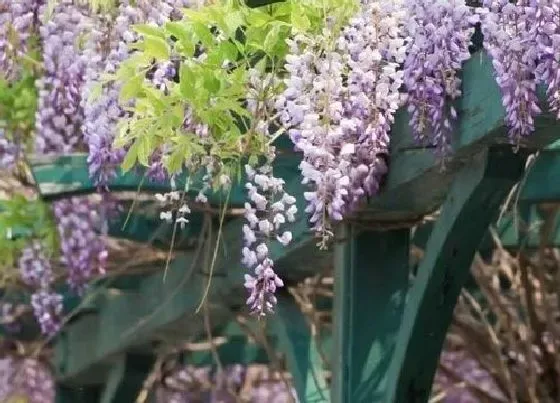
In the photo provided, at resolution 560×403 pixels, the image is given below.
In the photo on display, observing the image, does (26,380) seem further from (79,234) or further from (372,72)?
(372,72)

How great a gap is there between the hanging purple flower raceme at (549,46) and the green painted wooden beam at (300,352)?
115 centimetres

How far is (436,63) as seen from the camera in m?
1.98

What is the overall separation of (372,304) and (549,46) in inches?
33.8

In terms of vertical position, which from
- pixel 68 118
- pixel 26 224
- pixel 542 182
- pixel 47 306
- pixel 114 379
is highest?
pixel 68 118

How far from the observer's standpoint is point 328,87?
80.3 inches

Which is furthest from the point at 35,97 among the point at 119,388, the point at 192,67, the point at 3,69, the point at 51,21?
the point at 119,388

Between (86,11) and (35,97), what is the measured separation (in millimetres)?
477

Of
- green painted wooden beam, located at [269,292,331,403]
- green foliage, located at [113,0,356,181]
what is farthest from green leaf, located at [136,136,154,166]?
green painted wooden beam, located at [269,292,331,403]

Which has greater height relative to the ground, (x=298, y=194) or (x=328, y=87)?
(x=328, y=87)

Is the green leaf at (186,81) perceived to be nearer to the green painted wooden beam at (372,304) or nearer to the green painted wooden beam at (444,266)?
the green painted wooden beam at (444,266)

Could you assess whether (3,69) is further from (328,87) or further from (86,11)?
(328,87)

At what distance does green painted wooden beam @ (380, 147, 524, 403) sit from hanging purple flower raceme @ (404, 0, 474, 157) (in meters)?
0.09

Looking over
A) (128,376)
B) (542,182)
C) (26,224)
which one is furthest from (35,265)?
(542,182)

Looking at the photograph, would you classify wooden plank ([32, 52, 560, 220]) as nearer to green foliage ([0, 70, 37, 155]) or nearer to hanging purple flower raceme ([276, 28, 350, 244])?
hanging purple flower raceme ([276, 28, 350, 244])
